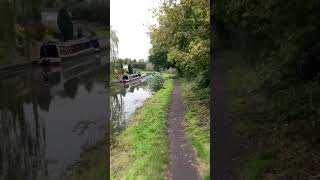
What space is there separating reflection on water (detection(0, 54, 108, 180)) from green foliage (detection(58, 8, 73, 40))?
256 millimetres

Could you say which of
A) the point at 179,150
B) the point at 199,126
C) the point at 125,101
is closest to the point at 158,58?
the point at 125,101

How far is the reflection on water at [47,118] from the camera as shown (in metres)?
3.08

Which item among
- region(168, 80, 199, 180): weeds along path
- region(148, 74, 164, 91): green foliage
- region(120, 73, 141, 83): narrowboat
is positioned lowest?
region(168, 80, 199, 180): weeds along path

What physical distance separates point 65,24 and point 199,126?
120 centimetres

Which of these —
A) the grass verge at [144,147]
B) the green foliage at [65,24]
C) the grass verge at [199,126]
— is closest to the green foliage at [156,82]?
the grass verge at [144,147]

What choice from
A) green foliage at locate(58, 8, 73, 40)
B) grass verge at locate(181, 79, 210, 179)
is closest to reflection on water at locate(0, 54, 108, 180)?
green foliage at locate(58, 8, 73, 40)

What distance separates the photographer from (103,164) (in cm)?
310

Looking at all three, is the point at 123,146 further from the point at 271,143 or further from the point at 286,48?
the point at 286,48

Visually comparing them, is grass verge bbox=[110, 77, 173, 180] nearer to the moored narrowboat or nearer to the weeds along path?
the weeds along path

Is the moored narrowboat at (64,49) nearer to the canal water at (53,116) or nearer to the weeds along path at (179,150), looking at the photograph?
the canal water at (53,116)

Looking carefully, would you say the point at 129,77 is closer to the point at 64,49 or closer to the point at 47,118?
the point at 64,49

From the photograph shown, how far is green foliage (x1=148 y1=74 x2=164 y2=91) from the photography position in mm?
3330

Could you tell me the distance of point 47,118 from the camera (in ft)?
10.2

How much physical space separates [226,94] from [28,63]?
4.79ft
